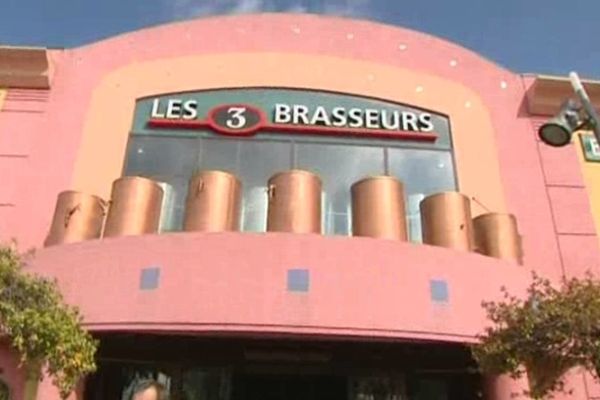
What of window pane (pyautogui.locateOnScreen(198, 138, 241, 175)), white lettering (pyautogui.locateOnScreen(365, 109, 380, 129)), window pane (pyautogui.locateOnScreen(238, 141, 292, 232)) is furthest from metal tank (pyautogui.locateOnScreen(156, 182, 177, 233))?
white lettering (pyautogui.locateOnScreen(365, 109, 380, 129))

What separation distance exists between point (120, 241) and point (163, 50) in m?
7.83

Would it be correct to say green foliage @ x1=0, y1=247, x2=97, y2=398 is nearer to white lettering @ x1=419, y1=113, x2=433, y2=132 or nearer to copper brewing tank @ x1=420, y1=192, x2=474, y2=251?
copper brewing tank @ x1=420, y1=192, x2=474, y2=251

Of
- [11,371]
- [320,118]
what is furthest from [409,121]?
[11,371]

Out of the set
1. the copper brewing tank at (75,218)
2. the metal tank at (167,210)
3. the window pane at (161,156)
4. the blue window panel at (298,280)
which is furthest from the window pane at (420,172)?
the copper brewing tank at (75,218)

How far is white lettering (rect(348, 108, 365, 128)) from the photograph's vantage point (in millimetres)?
19562

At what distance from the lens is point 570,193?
62.7 ft

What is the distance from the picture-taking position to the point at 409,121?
19.7m

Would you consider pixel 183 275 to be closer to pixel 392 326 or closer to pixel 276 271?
pixel 276 271

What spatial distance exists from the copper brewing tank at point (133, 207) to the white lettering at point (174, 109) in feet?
9.03

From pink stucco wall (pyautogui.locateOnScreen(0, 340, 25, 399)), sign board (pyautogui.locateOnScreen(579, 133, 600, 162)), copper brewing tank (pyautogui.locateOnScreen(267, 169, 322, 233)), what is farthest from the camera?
sign board (pyautogui.locateOnScreen(579, 133, 600, 162))

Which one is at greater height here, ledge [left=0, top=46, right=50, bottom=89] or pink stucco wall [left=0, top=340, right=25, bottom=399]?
ledge [left=0, top=46, right=50, bottom=89]

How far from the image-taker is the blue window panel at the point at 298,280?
45.0 feet

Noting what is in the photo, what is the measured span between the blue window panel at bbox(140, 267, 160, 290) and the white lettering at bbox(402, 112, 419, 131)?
8696 mm

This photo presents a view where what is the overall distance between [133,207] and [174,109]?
12.9 feet
